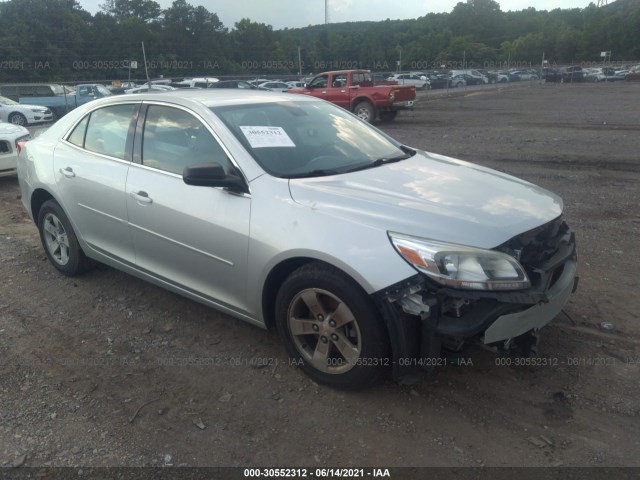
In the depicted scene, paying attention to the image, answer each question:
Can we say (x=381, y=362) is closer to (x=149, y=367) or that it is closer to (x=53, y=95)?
(x=149, y=367)

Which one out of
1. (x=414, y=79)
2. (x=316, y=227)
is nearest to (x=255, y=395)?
(x=316, y=227)

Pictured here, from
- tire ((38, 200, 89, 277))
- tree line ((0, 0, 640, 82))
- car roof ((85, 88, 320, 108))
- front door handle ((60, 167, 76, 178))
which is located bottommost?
tire ((38, 200, 89, 277))

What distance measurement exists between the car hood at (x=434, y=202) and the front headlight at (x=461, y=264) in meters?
0.05

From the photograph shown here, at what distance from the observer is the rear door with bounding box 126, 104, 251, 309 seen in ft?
10.9

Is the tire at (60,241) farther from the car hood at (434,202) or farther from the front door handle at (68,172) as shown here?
the car hood at (434,202)

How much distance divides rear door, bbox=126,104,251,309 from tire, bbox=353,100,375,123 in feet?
47.6

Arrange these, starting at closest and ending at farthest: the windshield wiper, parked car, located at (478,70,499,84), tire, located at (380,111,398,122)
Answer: the windshield wiper → tire, located at (380,111,398,122) → parked car, located at (478,70,499,84)

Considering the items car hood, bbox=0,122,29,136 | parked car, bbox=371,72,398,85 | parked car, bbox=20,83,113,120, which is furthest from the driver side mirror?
parked car, bbox=20,83,113,120

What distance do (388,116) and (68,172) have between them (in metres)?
15.2

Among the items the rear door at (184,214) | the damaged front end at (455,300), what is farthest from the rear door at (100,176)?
the damaged front end at (455,300)

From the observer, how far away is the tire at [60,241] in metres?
4.64

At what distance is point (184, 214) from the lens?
3.53 metres

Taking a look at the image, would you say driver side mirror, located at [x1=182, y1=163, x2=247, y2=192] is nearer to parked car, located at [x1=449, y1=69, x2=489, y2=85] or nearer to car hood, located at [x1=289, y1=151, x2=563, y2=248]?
car hood, located at [x1=289, y1=151, x2=563, y2=248]

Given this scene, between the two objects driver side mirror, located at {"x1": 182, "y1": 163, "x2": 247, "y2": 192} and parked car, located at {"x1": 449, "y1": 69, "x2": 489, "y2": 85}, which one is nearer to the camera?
driver side mirror, located at {"x1": 182, "y1": 163, "x2": 247, "y2": 192}
